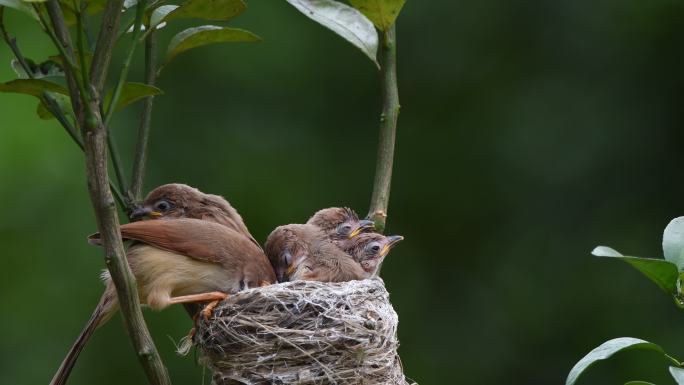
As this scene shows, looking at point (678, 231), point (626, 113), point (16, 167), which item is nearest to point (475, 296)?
point (626, 113)

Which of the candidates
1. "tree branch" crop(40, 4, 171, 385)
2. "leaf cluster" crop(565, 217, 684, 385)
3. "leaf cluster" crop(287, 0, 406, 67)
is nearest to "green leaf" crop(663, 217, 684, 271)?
"leaf cluster" crop(565, 217, 684, 385)

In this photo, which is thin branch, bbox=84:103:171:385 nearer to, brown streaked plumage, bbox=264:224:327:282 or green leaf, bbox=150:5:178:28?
green leaf, bbox=150:5:178:28

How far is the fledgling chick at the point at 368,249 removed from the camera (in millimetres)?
4832

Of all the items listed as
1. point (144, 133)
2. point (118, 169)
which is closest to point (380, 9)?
point (144, 133)

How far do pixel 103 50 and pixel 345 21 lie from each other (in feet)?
4.33

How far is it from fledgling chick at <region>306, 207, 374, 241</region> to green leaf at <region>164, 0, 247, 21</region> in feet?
5.61

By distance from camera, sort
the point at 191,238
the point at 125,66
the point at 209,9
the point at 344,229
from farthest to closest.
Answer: the point at 344,229, the point at 191,238, the point at 209,9, the point at 125,66

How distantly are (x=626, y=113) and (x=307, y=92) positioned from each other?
251cm

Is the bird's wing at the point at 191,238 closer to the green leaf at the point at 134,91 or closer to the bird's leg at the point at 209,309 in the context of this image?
the bird's leg at the point at 209,309

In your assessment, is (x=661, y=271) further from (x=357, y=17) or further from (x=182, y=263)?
(x=182, y=263)

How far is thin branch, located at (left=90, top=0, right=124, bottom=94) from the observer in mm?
2691

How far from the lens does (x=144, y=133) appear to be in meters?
3.82

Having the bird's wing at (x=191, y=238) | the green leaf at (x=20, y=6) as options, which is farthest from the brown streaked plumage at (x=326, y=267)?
the green leaf at (x=20, y=6)

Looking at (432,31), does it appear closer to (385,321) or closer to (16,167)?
(16,167)
